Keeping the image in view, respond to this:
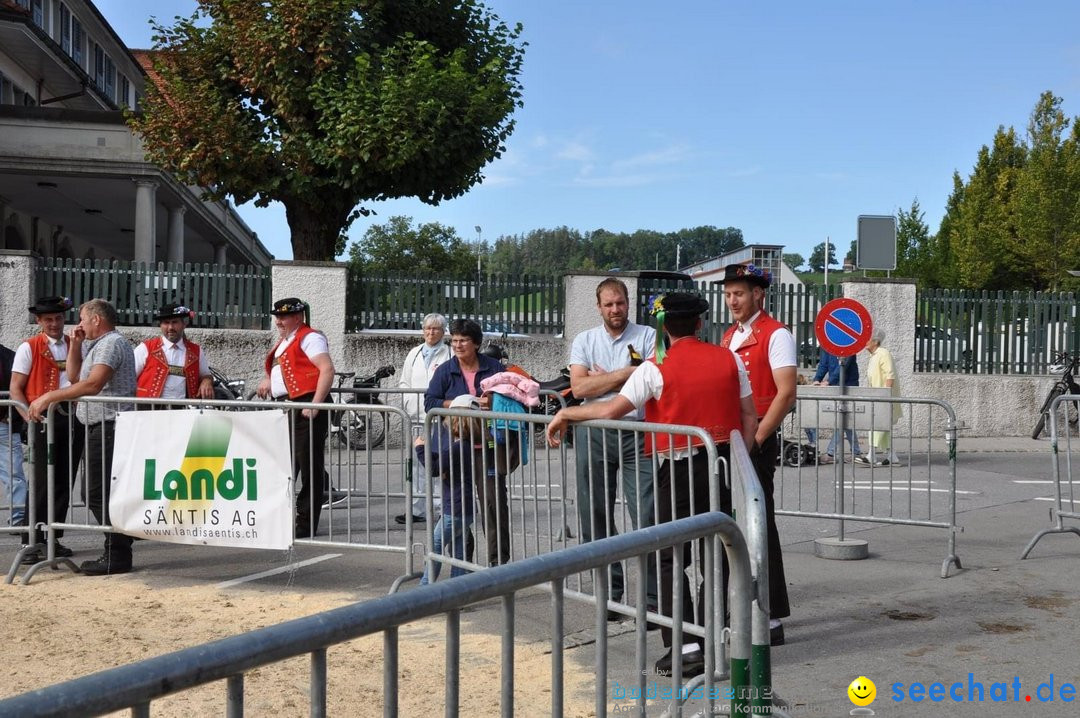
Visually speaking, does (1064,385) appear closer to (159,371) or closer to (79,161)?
(159,371)

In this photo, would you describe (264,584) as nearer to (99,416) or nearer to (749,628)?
(99,416)

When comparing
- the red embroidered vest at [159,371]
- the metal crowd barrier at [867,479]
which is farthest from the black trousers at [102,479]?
the metal crowd barrier at [867,479]

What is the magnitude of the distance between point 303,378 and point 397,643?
22.3 ft

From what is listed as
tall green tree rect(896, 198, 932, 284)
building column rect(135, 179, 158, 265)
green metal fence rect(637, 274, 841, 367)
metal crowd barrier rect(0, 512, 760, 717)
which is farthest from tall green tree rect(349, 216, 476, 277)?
metal crowd barrier rect(0, 512, 760, 717)

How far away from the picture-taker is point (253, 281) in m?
17.3

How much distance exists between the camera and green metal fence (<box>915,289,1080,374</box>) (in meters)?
18.9

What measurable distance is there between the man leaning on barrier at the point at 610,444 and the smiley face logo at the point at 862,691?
0.93 meters

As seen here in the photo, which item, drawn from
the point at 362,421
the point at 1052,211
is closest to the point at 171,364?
the point at 362,421

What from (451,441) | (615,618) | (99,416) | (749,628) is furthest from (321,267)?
(749,628)

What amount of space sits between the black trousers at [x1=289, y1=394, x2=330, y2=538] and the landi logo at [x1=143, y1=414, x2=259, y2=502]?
1.63 feet

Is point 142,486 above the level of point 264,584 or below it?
above

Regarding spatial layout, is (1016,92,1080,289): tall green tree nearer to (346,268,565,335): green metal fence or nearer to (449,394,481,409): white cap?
(346,268,565,335): green metal fence

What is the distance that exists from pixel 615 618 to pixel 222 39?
17.1m

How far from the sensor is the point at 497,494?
6.47 meters
